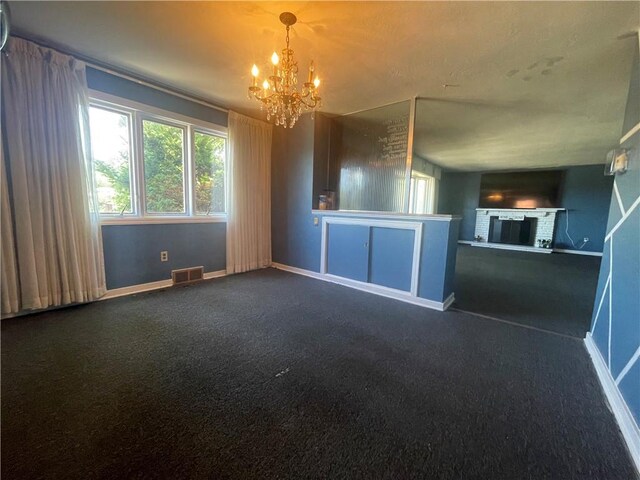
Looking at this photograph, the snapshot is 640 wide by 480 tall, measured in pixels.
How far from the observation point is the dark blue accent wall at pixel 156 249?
2.90 meters

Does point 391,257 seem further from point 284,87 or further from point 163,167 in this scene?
point 163,167

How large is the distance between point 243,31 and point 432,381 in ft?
9.61

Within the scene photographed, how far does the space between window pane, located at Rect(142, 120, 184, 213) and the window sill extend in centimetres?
13

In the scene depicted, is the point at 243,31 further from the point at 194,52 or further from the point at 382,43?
the point at 382,43

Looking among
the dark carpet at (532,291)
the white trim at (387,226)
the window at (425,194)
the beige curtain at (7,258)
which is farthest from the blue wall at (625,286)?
the window at (425,194)

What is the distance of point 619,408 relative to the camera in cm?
138

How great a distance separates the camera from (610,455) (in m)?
1.17

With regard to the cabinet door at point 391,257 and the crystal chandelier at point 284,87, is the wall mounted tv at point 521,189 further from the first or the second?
the crystal chandelier at point 284,87

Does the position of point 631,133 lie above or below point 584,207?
above

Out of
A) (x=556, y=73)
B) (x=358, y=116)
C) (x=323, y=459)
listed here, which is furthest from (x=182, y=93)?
(x=556, y=73)

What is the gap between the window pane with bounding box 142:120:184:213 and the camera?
313 centimetres

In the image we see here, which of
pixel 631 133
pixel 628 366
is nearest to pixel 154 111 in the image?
pixel 631 133

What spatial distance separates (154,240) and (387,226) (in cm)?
293

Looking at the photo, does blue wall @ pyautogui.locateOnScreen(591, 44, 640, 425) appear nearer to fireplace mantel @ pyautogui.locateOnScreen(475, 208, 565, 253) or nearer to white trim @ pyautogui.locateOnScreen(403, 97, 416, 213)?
white trim @ pyautogui.locateOnScreen(403, 97, 416, 213)
